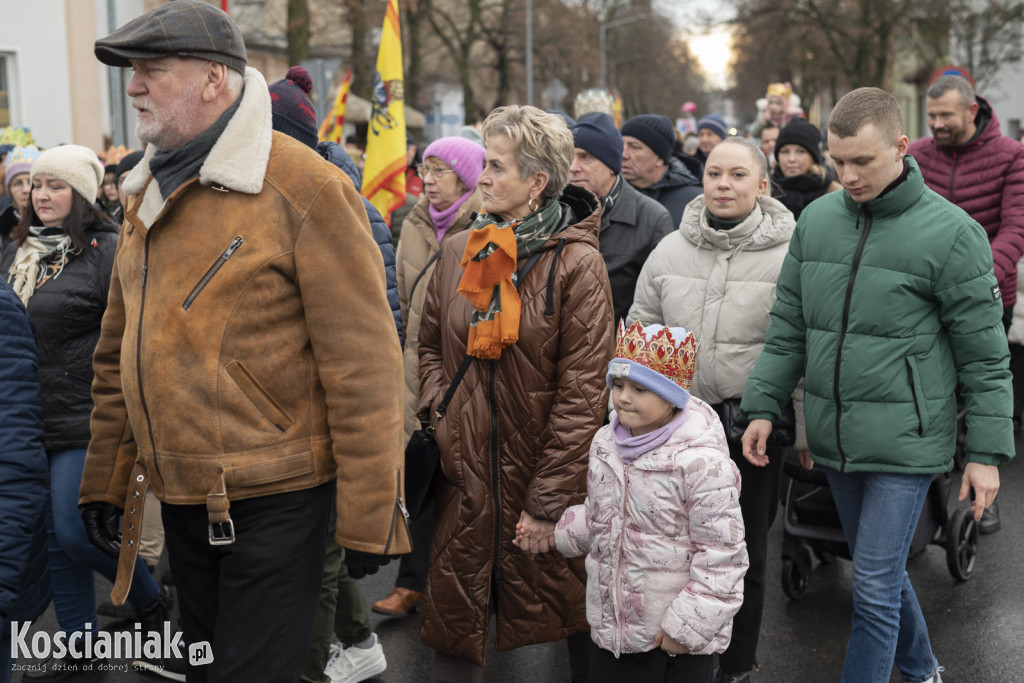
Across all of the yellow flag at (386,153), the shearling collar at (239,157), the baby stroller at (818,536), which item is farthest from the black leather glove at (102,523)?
the yellow flag at (386,153)

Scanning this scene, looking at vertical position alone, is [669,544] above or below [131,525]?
below

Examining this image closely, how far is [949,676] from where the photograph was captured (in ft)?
15.7

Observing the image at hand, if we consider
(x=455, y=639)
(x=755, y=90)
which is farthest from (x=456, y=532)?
(x=755, y=90)

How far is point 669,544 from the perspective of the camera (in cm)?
341

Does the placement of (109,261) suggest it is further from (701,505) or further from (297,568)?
(701,505)

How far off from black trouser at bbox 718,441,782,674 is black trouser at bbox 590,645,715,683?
1035 millimetres

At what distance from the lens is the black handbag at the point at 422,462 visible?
3955 mm

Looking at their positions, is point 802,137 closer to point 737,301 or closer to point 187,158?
point 737,301

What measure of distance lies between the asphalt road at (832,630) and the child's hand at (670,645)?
1.62 meters

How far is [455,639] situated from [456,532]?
0.36 m

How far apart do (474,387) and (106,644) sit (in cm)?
248

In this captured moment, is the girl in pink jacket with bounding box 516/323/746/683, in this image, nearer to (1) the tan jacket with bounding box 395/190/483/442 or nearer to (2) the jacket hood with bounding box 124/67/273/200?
(2) the jacket hood with bounding box 124/67/273/200

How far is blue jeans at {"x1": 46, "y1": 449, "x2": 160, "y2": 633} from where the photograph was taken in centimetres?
483

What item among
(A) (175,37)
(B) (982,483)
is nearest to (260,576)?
(A) (175,37)
